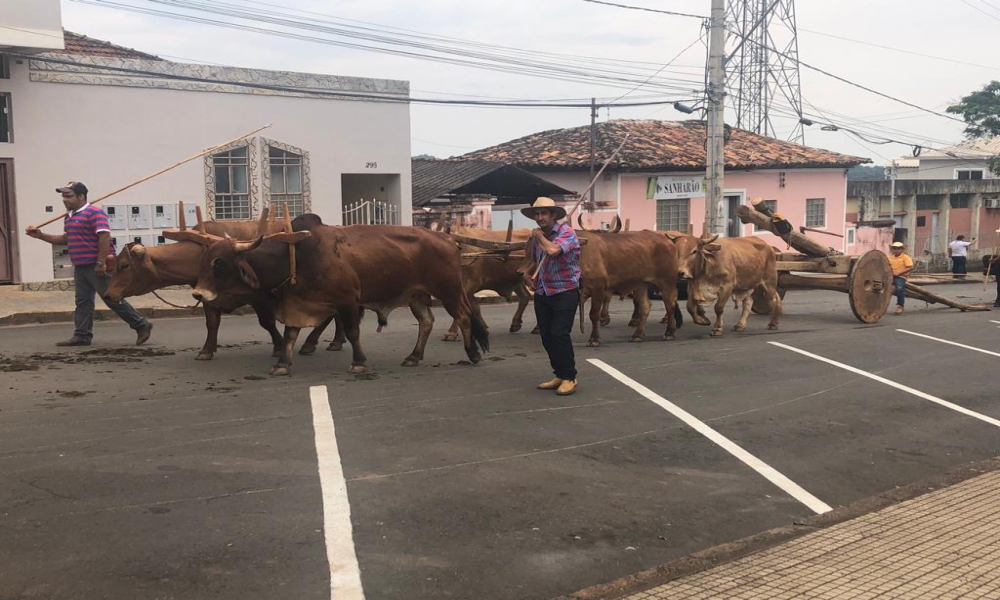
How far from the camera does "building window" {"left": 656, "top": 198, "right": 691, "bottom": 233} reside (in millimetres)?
28906

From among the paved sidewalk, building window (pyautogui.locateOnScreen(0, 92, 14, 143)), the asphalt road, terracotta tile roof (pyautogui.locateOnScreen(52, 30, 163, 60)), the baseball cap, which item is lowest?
the paved sidewalk

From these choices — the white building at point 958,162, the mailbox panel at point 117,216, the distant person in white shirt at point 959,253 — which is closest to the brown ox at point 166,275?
the mailbox panel at point 117,216

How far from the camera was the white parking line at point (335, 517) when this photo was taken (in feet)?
14.1

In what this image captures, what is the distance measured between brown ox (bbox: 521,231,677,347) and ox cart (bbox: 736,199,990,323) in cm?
277

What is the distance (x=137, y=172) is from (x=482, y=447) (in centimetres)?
1308

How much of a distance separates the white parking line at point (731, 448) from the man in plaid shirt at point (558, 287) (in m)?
0.78

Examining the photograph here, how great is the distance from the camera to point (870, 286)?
48.2 feet

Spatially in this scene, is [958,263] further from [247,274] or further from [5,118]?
[5,118]

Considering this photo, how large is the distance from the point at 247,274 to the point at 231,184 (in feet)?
34.5

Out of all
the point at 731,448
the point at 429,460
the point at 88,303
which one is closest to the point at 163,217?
the point at 88,303

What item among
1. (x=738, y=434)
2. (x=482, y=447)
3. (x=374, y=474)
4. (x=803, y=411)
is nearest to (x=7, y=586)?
(x=374, y=474)

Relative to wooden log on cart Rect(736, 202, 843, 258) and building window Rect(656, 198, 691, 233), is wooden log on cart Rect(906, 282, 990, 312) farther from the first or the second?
building window Rect(656, 198, 691, 233)

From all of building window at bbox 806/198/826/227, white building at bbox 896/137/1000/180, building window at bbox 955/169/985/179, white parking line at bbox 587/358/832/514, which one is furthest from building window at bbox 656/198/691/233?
building window at bbox 955/169/985/179

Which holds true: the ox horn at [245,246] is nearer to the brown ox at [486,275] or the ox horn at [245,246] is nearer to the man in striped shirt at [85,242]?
the man in striped shirt at [85,242]
